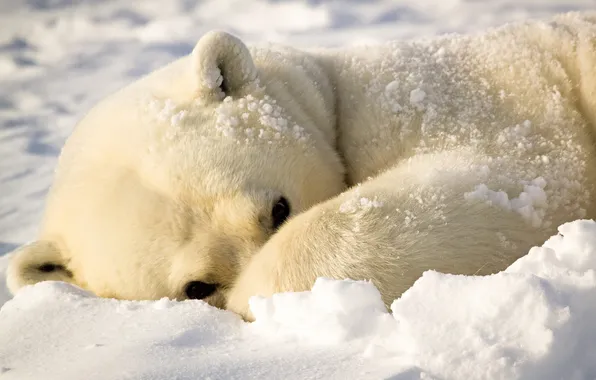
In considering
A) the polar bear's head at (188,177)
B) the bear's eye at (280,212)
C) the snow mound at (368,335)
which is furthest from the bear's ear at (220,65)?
the snow mound at (368,335)

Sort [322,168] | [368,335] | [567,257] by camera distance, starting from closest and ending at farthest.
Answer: [368,335], [567,257], [322,168]

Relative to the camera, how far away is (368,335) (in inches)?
56.6

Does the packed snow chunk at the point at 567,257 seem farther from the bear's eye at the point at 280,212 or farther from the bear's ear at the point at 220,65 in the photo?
the bear's ear at the point at 220,65

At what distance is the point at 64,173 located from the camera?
2.76 m

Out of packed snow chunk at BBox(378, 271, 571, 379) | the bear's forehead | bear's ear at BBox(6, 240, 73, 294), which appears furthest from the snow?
bear's ear at BBox(6, 240, 73, 294)

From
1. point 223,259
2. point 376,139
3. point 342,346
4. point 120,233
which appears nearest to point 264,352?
point 342,346

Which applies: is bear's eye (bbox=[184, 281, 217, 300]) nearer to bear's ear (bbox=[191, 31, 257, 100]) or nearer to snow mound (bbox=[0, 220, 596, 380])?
snow mound (bbox=[0, 220, 596, 380])

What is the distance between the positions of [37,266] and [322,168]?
1.30m

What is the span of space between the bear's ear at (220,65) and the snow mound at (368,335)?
43.4 inches

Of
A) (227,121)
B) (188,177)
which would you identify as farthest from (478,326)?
(227,121)

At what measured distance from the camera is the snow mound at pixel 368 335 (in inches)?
49.3

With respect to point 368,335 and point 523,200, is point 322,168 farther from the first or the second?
→ point 368,335

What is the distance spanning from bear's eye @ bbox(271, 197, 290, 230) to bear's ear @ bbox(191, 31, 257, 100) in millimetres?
570

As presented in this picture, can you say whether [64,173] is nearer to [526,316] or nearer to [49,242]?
[49,242]
